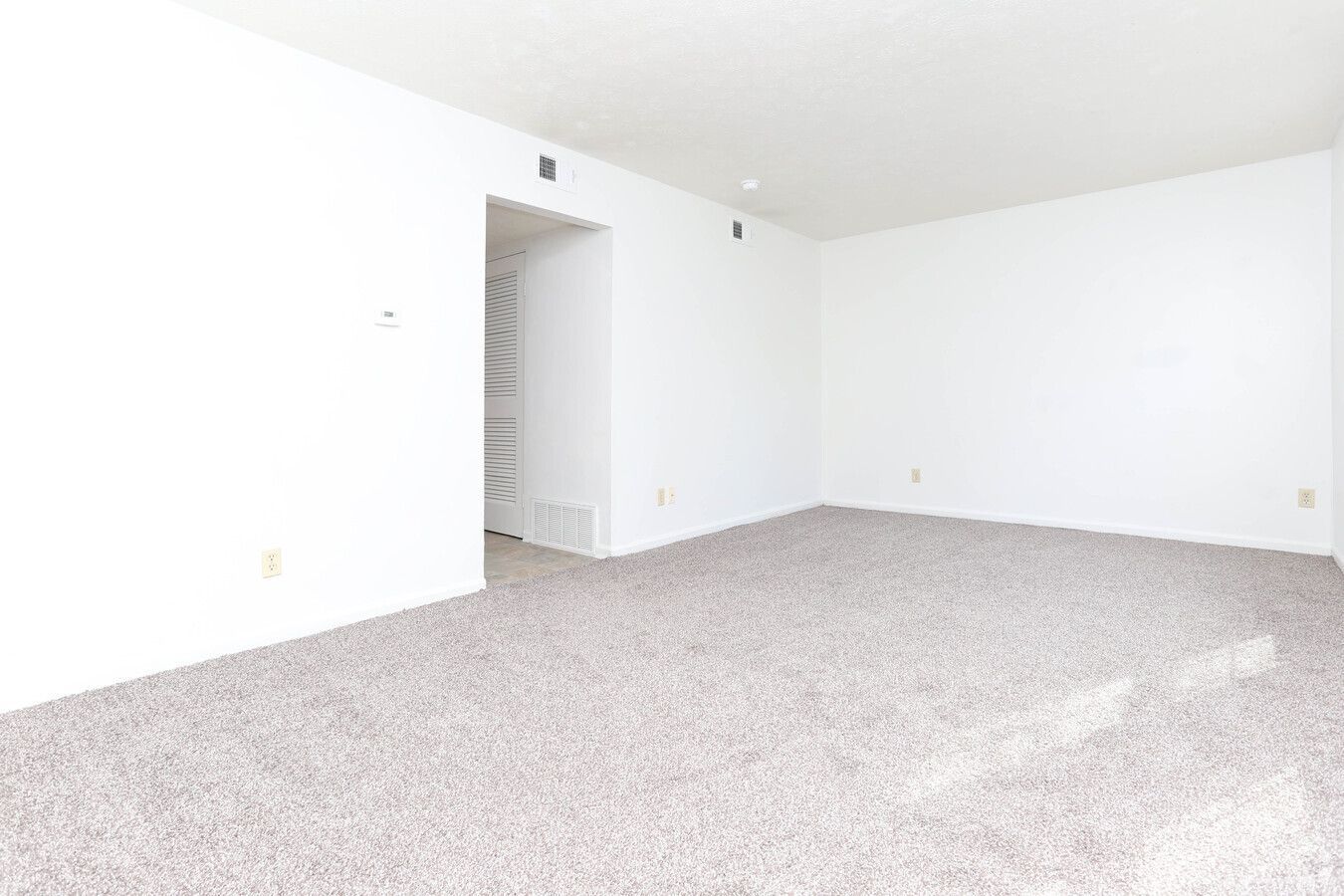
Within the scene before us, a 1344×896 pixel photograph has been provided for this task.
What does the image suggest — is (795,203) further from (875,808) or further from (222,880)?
(222,880)

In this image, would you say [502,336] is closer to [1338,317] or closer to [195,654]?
[195,654]

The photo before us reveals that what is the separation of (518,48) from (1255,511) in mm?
4722

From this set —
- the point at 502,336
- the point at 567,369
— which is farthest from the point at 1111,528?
the point at 502,336

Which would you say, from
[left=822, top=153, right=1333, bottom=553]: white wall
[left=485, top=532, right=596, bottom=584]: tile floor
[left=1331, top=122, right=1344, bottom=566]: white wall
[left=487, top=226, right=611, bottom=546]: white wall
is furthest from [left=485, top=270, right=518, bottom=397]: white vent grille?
[left=1331, top=122, right=1344, bottom=566]: white wall

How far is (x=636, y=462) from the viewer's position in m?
4.20

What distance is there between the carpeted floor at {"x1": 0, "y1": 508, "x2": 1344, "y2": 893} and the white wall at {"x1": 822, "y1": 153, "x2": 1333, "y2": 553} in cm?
146

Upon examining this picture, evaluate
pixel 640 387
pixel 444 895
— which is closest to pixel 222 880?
pixel 444 895

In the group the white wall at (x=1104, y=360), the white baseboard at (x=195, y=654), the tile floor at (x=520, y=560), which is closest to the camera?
the white baseboard at (x=195, y=654)

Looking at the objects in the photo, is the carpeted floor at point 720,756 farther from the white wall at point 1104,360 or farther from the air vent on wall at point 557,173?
the air vent on wall at point 557,173

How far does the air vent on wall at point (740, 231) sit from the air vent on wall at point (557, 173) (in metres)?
1.46

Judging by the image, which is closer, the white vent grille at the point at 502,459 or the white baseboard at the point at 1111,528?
the white baseboard at the point at 1111,528

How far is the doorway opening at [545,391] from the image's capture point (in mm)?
4047

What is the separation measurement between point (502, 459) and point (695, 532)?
4.65ft

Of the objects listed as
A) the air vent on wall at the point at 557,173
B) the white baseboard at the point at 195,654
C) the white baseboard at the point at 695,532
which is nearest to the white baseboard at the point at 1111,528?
the white baseboard at the point at 695,532
